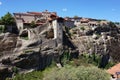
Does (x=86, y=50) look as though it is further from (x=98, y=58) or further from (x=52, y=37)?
(x=52, y=37)

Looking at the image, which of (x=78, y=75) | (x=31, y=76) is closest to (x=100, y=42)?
(x=31, y=76)

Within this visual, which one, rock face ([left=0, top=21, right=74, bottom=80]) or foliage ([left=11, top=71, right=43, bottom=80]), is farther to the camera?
rock face ([left=0, top=21, right=74, bottom=80])

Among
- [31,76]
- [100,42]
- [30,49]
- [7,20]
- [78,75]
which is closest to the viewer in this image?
[78,75]

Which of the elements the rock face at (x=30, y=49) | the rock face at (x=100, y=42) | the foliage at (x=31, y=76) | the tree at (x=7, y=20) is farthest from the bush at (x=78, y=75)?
the rock face at (x=100, y=42)

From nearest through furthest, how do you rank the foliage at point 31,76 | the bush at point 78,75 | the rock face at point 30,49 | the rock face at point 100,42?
the bush at point 78,75, the foliage at point 31,76, the rock face at point 30,49, the rock face at point 100,42

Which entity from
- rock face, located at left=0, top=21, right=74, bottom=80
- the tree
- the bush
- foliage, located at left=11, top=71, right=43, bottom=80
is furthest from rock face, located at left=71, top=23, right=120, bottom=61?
the bush

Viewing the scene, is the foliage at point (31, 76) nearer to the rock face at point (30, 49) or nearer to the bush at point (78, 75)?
the rock face at point (30, 49)

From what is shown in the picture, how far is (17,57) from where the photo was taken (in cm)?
6103

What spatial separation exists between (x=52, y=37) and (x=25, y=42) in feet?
19.8

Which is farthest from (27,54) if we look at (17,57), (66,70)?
(66,70)

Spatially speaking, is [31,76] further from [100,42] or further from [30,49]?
[100,42]

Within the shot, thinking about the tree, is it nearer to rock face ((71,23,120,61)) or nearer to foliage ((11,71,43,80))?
foliage ((11,71,43,80))

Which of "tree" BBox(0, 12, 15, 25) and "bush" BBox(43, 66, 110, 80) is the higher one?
"tree" BBox(0, 12, 15, 25)

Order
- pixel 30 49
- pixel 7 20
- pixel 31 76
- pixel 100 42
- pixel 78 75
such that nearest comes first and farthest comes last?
pixel 78 75
pixel 31 76
pixel 30 49
pixel 7 20
pixel 100 42
